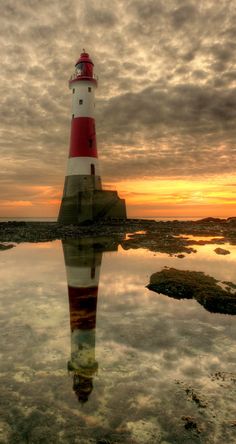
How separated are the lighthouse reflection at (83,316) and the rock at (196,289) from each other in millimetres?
1910

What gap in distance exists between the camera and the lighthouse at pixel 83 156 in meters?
30.4

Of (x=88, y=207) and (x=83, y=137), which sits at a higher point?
(x=83, y=137)

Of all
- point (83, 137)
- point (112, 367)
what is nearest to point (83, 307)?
point (112, 367)

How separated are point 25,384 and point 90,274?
6.87 meters

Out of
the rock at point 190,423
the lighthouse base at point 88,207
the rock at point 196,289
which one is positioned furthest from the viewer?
the lighthouse base at point 88,207

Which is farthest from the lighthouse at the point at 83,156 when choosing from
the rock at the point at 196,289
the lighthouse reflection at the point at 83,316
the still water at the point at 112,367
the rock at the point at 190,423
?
the rock at the point at 190,423

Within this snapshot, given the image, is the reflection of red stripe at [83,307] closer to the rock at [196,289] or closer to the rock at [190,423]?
the rock at [196,289]

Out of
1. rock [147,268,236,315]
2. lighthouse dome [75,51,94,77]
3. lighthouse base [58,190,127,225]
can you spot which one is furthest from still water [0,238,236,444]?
lighthouse dome [75,51,94,77]

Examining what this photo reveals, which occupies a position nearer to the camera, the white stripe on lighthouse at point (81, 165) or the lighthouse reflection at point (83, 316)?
the lighthouse reflection at point (83, 316)

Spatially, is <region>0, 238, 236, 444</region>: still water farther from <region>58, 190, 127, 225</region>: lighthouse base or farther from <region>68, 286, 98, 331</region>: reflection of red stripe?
<region>58, 190, 127, 225</region>: lighthouse base

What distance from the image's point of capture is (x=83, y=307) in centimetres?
736

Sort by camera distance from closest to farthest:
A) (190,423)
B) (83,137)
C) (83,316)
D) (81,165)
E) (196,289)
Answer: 1. (190,423)
2. (83,316)
3. (196,289)
4. (83,137)
5. (81,165)

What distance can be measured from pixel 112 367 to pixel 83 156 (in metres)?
27.2

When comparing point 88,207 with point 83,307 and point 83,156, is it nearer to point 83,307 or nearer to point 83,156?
point 83,156
